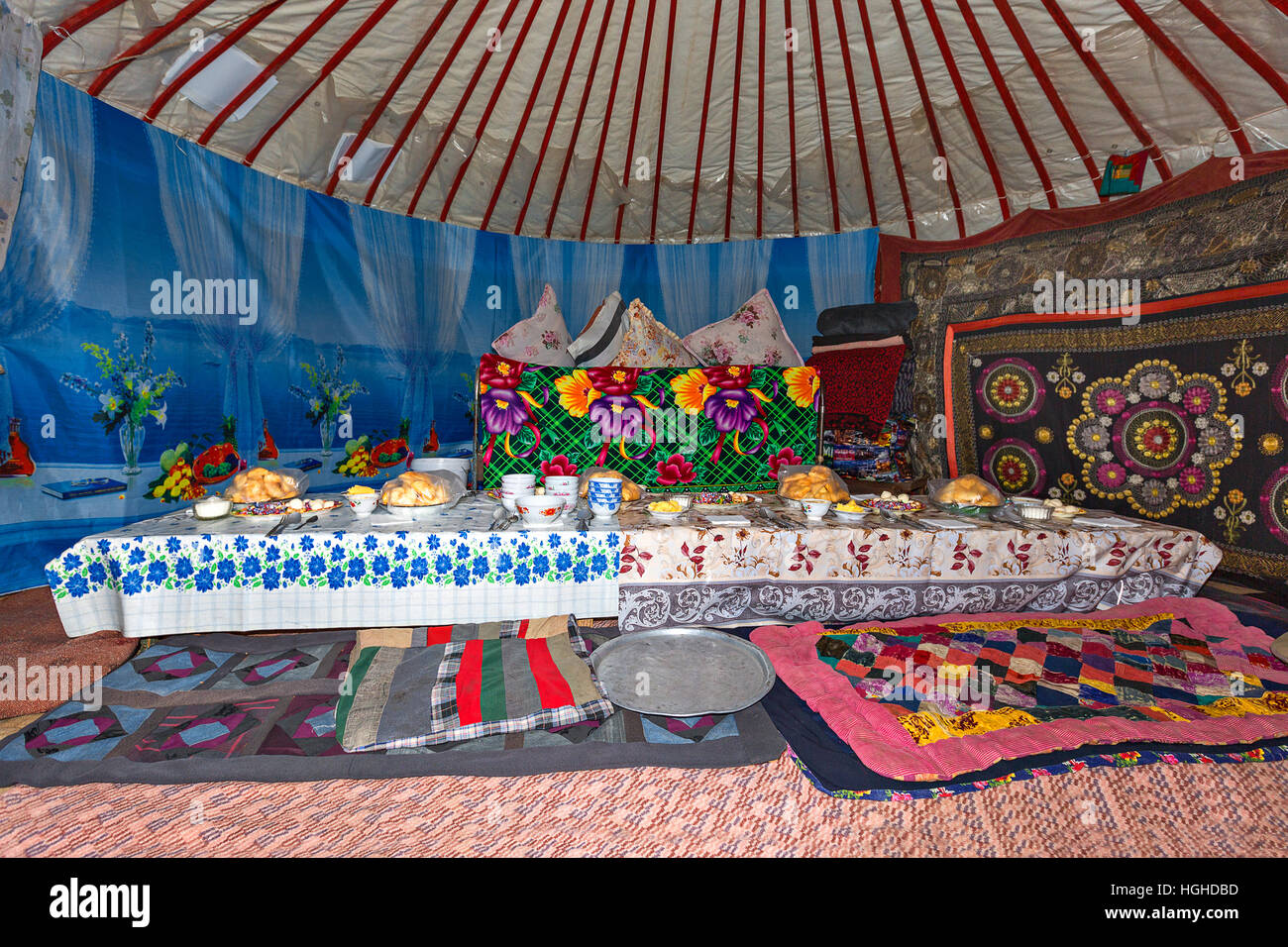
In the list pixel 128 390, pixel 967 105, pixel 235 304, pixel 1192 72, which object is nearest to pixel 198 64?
pixel 235 304

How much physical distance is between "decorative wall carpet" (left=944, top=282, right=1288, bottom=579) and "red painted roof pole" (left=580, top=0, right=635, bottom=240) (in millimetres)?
2649

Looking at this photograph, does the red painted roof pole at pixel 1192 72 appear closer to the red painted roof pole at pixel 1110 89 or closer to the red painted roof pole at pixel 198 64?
the red painted roof pole at pixel 1110 89

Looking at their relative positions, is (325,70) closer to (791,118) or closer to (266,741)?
(791,118)

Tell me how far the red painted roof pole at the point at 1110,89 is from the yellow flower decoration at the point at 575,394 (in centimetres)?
297

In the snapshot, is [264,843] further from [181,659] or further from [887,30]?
[887,30]

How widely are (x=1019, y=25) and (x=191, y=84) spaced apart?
172 inches

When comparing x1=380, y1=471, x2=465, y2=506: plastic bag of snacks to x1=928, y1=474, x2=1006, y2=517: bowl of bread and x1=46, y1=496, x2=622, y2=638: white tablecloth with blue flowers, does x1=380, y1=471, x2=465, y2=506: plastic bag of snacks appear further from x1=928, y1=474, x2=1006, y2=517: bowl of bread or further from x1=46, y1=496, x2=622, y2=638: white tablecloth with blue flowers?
x1=928, y1=474, x2=1006, y2=517: bowl of bread

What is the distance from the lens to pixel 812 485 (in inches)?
82.0

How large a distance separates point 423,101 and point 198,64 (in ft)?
3.73

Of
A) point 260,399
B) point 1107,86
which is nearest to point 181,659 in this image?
point 260,399

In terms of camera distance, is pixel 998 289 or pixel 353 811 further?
pixel 998 289

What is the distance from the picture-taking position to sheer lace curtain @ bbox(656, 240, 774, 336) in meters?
5.18

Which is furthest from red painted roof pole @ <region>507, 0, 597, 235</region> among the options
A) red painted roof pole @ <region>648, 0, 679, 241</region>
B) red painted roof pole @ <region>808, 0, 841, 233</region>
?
red painted roof pole @ <region>808, 0, 841, 233</region>

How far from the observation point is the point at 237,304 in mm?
3467
